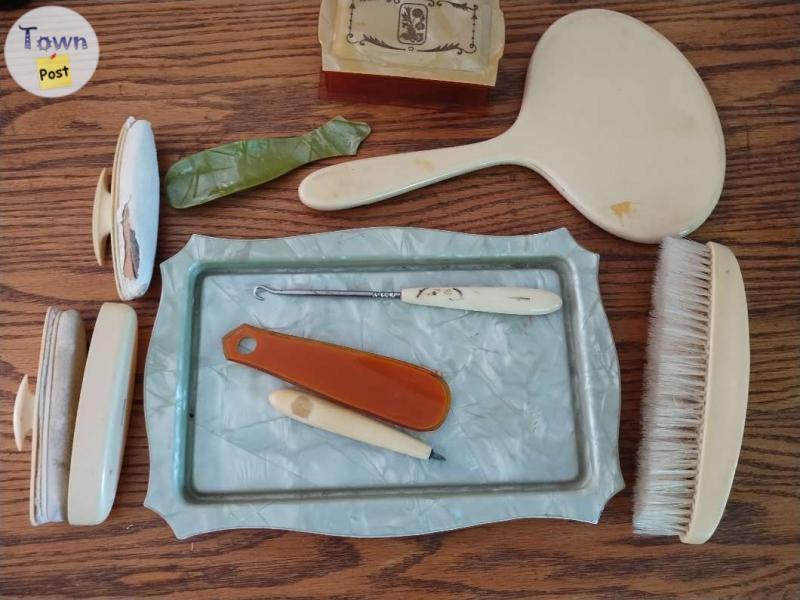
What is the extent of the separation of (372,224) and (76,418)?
0.91 feet

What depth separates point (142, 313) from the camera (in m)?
0.58

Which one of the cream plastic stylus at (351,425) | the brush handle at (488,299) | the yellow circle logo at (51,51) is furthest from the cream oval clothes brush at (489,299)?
the yellow circle logo at (51,51)

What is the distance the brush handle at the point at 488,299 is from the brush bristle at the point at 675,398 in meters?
0.09

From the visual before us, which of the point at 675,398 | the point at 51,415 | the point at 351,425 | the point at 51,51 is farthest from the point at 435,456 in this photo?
the point at 51,51

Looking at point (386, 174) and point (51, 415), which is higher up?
point (386, 174)

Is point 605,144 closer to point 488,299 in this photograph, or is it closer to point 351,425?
point 488,299

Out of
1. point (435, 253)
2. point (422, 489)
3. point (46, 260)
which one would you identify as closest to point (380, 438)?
point (422, 489)

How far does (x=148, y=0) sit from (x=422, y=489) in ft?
1.67

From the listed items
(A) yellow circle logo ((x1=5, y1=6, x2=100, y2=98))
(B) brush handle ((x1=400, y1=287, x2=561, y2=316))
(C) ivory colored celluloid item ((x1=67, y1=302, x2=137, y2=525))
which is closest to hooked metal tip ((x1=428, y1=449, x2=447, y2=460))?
(B) brush handle ((x1=400, y1=287, x2=561, y2=316))

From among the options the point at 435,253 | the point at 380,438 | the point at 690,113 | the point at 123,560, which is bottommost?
the point at 123,560

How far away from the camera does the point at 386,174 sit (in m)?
0.59

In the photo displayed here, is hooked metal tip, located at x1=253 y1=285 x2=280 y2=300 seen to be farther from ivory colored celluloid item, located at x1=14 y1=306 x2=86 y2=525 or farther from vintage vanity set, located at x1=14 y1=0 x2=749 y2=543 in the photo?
ivory colored celluloid item, located at x1=14 y1=306 x2=86 y2=525

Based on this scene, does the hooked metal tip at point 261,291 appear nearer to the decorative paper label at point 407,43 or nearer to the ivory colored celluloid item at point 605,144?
the ivory colored celluloid item at point 605,144

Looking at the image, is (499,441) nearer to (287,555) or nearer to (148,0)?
(287,555)
